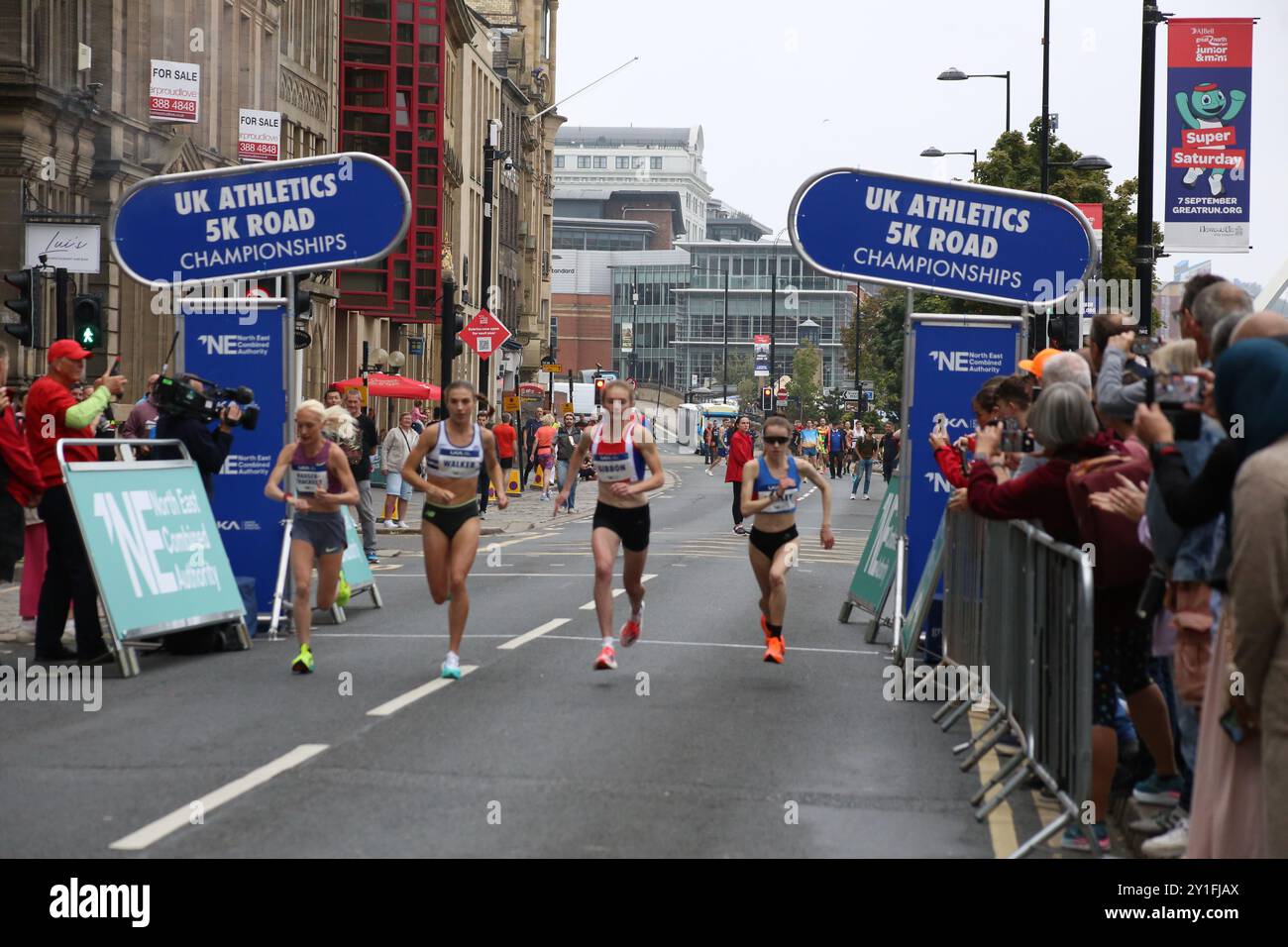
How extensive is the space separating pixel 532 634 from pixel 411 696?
13.1 ft

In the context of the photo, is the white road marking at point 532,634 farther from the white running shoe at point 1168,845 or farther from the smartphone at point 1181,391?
the smartphone at point 1181,391

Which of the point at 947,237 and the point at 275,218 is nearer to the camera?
A: the point at 947,237

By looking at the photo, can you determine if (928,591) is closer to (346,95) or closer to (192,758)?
(192,758)

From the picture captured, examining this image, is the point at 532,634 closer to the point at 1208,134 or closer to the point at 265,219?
the point at 265,219

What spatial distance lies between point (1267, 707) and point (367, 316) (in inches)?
2287

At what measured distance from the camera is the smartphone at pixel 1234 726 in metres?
5.47

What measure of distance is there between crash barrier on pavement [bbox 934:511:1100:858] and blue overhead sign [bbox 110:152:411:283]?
273 inches

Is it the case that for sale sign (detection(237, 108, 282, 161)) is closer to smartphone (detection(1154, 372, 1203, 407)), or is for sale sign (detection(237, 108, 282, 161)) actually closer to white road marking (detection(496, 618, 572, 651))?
white road marking (detection(496, 618, 572, 651))

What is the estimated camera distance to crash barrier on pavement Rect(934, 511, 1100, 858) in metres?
7.35

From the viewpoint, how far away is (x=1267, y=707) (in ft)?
17.0

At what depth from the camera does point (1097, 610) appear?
7.81 meters

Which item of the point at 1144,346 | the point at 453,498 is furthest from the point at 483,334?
the point at 1144,346

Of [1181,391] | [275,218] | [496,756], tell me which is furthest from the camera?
[275,218]

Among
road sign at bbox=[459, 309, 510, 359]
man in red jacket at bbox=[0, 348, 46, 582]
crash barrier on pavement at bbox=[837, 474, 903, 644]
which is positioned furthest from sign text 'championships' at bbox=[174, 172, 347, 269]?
road sign at bbox=[459, 309, 510, 359]
